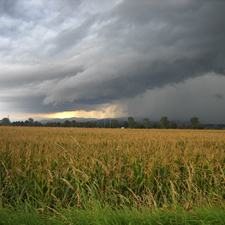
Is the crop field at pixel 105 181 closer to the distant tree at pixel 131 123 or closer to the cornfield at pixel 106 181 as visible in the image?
the cornfield at pixel 106 181

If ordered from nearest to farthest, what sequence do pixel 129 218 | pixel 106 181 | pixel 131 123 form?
pixel 129 218, pixel 106 181, pixel 131 123

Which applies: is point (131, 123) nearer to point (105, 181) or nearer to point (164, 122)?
point (164, 122)

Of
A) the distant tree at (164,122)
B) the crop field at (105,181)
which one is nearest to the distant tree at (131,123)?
the distant tree at (164,122)

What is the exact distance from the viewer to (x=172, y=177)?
35.8ft

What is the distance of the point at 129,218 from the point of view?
6582 mm

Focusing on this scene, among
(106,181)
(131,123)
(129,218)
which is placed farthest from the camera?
(131,123)

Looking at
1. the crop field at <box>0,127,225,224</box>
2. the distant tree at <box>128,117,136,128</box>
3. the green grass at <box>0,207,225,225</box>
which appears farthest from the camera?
the distant tree at <box>128,117,136,128</box>

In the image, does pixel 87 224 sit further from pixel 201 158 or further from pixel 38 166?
pixel 201 158

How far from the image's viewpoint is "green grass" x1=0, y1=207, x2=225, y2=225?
21.2 feet

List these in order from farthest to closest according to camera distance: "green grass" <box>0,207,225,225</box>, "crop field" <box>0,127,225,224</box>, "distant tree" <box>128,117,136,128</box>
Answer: "distant tree" <box>128,117,136,128</box>
"crop field" <box>0,127,225,224</box>
"green grass" <box>0,207,225,225</box>

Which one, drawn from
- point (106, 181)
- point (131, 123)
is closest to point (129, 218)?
point (106, 181)

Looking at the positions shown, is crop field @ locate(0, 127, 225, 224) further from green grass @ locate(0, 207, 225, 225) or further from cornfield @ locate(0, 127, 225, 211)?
green grass @ locate(0, 207, 225, 225)

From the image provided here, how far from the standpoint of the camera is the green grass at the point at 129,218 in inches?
255

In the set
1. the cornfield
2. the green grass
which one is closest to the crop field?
the cornfield
